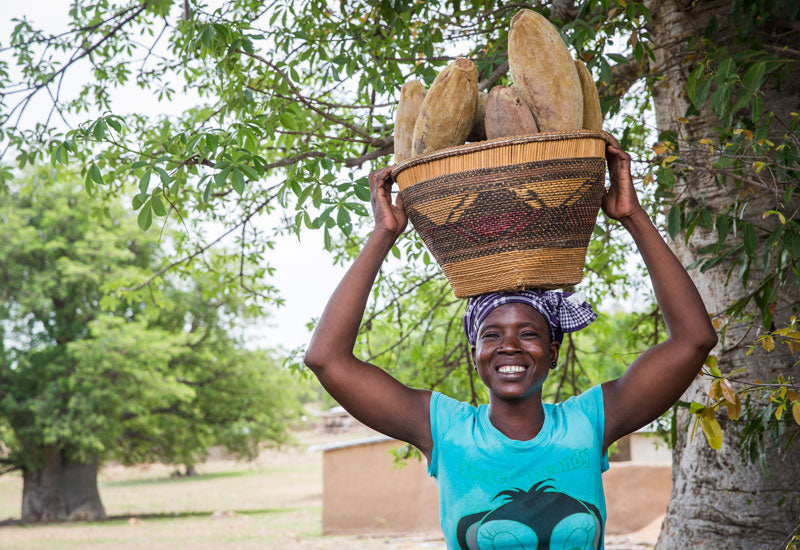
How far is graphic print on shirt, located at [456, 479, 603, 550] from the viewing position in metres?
1.84

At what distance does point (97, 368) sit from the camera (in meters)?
16.5

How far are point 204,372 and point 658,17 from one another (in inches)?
639

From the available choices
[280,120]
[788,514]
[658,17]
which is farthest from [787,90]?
[280,120]

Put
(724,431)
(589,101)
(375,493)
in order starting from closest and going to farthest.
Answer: (589,101), (724,431), (375,493)

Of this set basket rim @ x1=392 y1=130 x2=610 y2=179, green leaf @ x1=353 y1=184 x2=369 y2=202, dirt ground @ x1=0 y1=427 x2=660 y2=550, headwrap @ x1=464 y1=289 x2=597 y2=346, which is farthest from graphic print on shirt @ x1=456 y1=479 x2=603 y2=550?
dirt ground @ x1=0 y1=427 x2=660 y2=550

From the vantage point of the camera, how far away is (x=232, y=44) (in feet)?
11.2

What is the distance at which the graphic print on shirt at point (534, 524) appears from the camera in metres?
1.84

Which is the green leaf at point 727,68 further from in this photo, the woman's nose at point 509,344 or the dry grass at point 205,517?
the dry grass at point 205,517

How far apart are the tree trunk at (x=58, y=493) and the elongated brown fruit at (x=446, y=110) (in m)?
17.3

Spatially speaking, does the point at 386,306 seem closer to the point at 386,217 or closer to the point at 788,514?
the point at 788,514

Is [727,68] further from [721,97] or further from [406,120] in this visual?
[406,120]

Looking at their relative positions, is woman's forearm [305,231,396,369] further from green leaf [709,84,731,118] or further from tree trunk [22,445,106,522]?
tree trunk [22,445,106,522]

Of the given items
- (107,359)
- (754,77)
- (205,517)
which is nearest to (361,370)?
(754,77)

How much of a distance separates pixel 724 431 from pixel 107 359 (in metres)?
14.3
